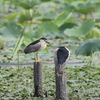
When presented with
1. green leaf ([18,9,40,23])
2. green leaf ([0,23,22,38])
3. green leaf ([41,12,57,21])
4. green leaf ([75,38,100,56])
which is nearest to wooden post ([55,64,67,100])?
green leaf ([75,38,100,56])

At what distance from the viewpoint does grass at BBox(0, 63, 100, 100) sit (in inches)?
187

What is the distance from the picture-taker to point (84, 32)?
6.89m

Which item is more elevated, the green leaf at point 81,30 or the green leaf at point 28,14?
the green leaf at point 28,14

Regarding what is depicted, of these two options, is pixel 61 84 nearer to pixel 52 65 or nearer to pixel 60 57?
pixel 60 57

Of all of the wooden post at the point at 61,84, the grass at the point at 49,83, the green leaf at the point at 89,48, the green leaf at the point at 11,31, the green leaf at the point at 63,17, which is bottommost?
the grass at the point at 49,83

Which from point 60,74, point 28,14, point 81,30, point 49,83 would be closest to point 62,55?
point 60,74

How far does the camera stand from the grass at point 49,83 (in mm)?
4738

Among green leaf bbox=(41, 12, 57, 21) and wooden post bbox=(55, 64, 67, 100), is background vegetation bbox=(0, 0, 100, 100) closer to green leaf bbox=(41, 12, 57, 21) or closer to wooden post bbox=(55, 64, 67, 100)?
wooden post bbox=(55, 64, 67, 100)

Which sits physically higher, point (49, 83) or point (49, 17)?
point (49, 17)

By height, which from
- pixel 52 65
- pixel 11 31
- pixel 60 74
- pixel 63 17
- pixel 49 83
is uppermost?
pixel 63 17

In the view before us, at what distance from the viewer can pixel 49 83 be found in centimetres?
528

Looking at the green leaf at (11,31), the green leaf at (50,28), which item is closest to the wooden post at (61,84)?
the green leaf at (11,31)

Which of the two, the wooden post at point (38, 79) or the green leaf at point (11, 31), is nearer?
the wooden post at point (38, 79)

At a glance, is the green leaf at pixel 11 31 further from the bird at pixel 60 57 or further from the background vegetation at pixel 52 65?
the bird at pixel 60 57
